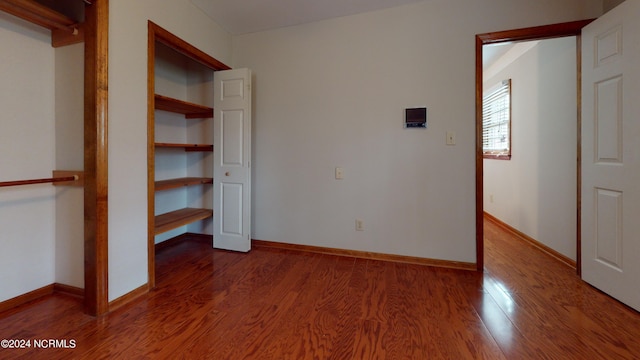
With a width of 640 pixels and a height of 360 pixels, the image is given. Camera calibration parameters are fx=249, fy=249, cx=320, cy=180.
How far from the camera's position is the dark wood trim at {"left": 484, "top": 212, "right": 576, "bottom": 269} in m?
2.38

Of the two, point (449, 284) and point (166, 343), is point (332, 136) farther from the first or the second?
point (166, 343)

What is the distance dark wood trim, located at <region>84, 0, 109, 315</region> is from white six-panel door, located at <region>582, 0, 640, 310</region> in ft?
11.4

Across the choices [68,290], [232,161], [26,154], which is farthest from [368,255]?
[26,154]

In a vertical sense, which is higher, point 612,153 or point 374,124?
point 374,124

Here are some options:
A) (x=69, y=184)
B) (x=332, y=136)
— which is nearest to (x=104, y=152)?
(x=69, y=184)

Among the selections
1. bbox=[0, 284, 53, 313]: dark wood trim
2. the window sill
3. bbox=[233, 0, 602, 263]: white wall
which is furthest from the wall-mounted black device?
bbox=[0, 284, 53, 313]: dark wood trim

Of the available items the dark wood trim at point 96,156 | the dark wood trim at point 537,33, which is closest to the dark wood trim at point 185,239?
the dark wood trim at point 96,156

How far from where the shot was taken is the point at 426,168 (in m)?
2.44

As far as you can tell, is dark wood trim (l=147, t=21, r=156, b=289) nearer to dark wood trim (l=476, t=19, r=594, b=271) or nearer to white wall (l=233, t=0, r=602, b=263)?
white wall (l=233, t=0, r=602, b=263)

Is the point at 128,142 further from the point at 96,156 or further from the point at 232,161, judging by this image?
the point at 232,161

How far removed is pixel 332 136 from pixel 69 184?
221cm

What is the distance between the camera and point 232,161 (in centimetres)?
278

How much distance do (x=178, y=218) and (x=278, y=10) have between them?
7.89 ft

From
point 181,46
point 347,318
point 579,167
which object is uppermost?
point 181,46
